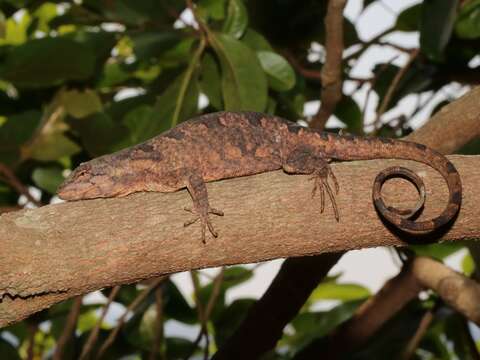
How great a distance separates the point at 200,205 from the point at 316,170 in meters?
0.45

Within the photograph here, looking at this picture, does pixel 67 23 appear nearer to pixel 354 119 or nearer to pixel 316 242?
pixel 354 119

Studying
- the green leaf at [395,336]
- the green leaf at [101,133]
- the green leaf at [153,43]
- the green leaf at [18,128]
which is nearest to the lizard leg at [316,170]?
the green leaf at [153,43]

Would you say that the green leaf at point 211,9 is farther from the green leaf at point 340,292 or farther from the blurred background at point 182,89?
the green leaf at point 340,292

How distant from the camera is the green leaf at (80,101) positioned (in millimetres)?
3383

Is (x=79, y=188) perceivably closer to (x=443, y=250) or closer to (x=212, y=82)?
(x=212, y=82)

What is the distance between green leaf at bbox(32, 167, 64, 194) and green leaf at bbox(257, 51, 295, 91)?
1309mm

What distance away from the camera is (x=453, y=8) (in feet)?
9.21

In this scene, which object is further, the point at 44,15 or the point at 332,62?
the point at 44,15

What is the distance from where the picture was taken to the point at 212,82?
9.96ft

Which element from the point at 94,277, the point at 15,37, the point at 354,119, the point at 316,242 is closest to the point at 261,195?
the point at 316,242

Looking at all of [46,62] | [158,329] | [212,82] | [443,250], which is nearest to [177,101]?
[212,82]

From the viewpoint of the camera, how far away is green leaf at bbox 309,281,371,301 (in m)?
4.04

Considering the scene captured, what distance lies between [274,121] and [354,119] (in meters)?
1.19

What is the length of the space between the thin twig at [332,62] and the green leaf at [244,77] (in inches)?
10.4
